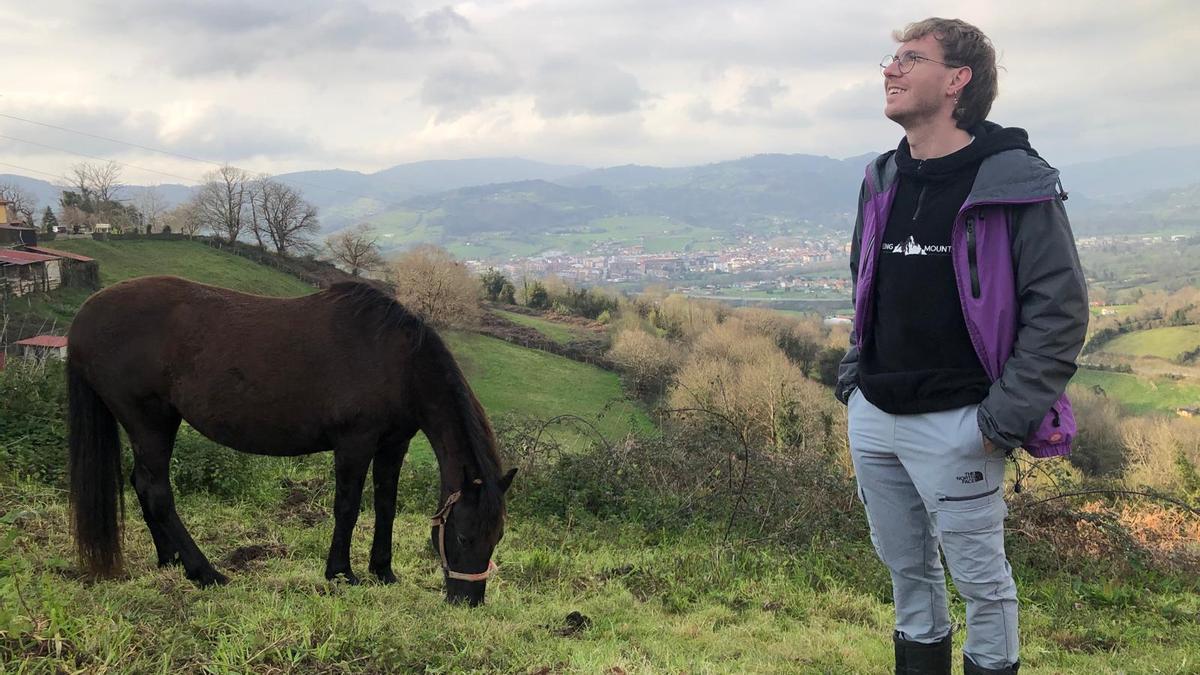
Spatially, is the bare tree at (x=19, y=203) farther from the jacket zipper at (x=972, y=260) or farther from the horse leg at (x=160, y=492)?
the jacket zipper at (x=972, y=260)

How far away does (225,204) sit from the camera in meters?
50.4

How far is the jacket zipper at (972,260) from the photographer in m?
2.36

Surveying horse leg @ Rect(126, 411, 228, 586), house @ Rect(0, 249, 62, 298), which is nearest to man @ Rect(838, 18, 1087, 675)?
horse leg @ Rect(126, 411, 228, 586)

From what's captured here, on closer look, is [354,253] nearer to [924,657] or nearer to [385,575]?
[385,575]

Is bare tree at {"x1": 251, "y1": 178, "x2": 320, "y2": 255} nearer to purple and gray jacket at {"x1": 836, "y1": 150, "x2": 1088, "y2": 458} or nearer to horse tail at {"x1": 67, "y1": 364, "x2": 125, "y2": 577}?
horse tail at {"x1": 67, "y1": 364, "x2": 125, "y2": 577}

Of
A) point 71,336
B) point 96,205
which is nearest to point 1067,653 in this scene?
point 71,336

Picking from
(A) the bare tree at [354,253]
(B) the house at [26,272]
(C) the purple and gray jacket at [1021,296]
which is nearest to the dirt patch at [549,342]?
(A) the bare tree at [354,253]

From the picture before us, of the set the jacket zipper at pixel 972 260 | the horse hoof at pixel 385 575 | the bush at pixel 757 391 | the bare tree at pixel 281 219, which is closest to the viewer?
the jacket zipper at pixel 972 260

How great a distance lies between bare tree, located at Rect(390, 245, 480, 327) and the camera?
119 feet

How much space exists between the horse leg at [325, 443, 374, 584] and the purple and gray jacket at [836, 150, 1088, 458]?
328 centimetres

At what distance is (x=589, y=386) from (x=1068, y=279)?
121ft

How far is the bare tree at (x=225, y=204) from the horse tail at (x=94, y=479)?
4939cm

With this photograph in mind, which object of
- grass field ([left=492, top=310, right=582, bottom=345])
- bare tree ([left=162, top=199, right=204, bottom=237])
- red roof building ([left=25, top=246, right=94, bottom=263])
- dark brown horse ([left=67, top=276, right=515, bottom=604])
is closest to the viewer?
dark brown horse ([left=67, top=276, right=515, bottom=604])

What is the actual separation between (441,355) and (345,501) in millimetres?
1055
